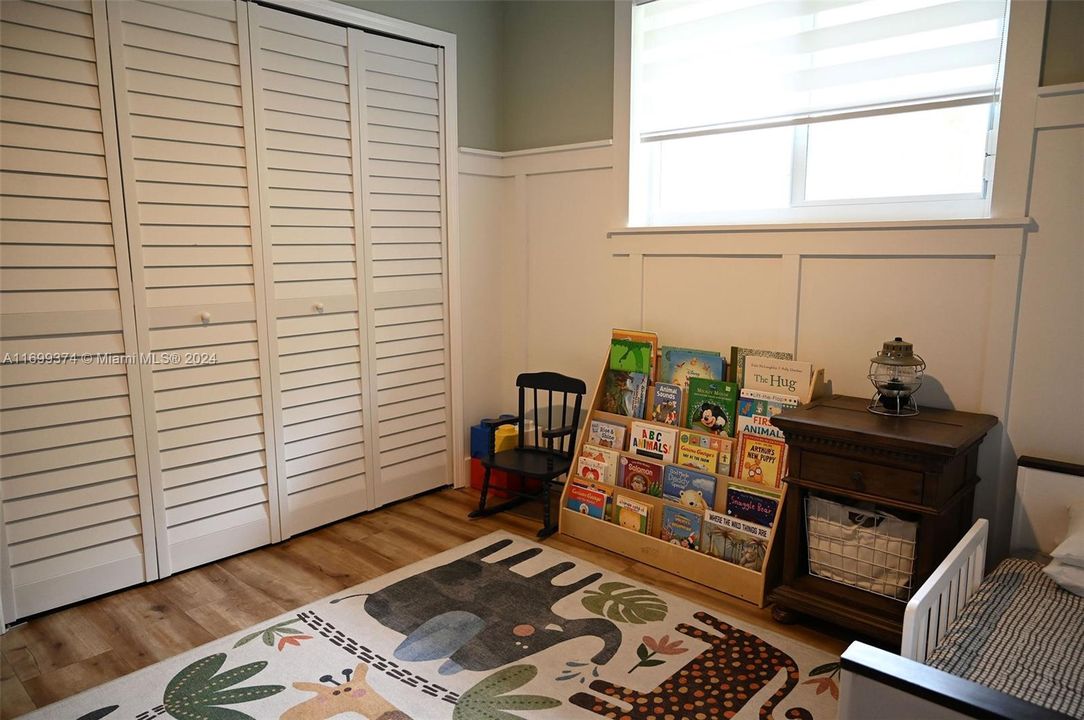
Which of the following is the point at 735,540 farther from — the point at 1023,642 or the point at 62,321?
the point at 62,321

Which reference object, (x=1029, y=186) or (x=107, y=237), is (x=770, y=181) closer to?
(x=1029, y=186)

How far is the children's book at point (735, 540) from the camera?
2.63 meters

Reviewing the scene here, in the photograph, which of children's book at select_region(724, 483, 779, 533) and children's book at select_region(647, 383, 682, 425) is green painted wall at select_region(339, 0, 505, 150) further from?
children's book at select_region(724, 483, 779, 533)

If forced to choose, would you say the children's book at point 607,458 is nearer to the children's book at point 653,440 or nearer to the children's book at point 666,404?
the children's book at point 653,440

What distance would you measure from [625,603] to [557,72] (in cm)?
265

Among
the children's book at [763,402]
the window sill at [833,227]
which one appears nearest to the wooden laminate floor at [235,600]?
the children's book at [763,402]

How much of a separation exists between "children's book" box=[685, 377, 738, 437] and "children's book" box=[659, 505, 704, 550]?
1.17 ft

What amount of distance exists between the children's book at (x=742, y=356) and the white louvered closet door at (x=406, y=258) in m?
1.61

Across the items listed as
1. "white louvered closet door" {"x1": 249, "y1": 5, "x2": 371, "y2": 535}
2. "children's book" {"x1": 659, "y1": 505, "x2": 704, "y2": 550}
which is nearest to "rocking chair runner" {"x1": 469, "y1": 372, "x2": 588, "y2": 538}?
"children's book" {"x1": 659, "y1": 505, "x2": 704, "y2": 550}

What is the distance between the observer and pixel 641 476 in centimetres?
304

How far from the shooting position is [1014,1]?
226 cm

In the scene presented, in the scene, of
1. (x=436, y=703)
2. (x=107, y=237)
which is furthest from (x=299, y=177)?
(x=436, y=703)

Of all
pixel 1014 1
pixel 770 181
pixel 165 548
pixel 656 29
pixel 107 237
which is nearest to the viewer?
pixel 1014 1

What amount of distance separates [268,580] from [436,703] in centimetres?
112
